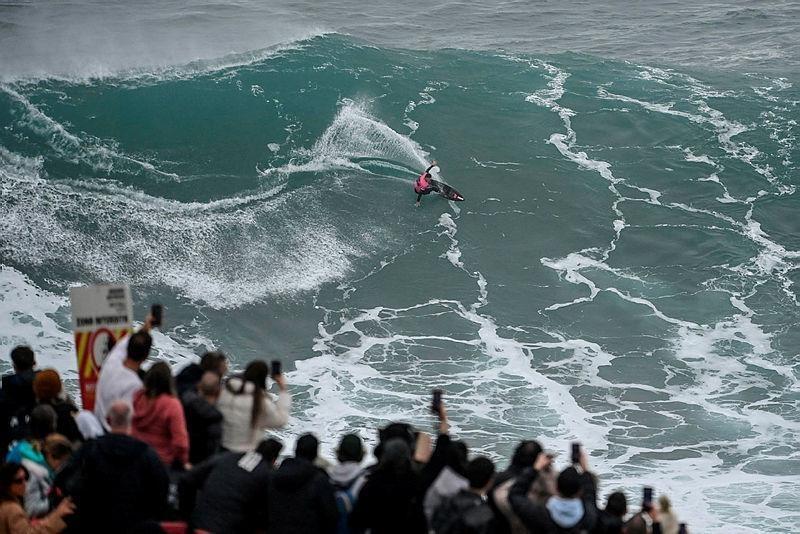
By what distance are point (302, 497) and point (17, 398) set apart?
2.58 metres

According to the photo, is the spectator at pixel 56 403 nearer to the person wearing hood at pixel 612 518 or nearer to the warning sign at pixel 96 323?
the warning sign at pixel 96 323

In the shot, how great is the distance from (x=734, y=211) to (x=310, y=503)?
22266mm

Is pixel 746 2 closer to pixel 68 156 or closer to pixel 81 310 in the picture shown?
pixel 68 156

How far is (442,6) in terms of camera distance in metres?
49.5

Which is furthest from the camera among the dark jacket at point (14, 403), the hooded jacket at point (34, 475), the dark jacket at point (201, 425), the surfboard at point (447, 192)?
the surfboard at point (447, 192)

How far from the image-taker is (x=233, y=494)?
7.37 m

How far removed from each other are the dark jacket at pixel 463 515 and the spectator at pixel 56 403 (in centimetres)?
271

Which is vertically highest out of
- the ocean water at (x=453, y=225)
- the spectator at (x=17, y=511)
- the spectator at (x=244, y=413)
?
the ocean water at (x=453, y=225)

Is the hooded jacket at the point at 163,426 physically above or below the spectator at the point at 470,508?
above

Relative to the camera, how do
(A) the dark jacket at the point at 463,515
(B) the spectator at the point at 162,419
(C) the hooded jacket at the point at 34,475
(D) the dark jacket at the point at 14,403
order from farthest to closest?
(D) the dark jacket at the point at 14,403 < (B) the spectator at the point at 162,419 < (C) the hooded jacket at the point at 34,475 < (A) the dark jacket at the point at 463,515

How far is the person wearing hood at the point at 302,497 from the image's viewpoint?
7.26 m

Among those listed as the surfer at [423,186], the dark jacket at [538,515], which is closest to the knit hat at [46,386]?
the dark jacket at [538,515]

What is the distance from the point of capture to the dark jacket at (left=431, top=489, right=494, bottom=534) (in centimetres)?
701

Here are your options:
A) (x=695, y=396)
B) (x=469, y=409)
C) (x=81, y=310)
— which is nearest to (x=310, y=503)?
(x=81, y=310)
